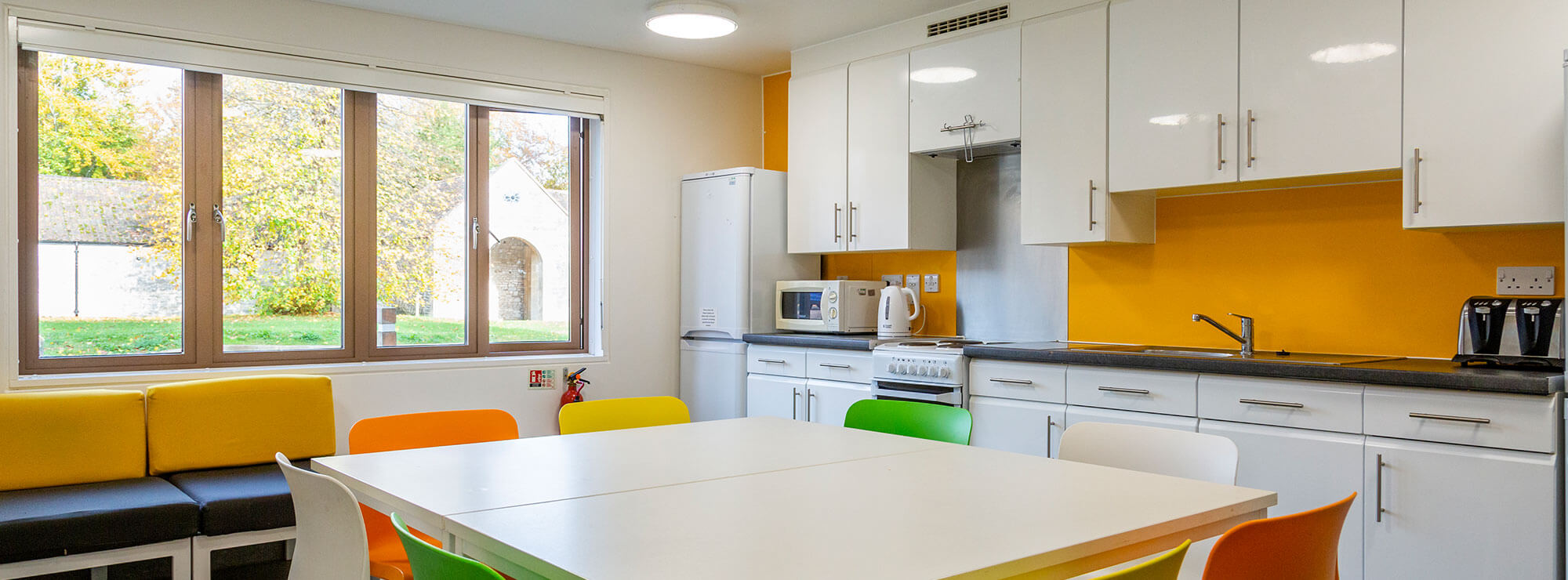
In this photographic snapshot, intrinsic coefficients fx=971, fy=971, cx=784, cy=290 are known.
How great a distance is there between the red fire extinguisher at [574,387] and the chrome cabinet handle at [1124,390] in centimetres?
261

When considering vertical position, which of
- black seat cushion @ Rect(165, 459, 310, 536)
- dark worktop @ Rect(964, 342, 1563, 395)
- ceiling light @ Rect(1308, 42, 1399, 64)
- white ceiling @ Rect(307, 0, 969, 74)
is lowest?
black seat cushion @ Rect(165, 459, 310, 536)

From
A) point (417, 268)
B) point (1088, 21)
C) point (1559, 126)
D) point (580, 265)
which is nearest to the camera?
point (1559, 126)

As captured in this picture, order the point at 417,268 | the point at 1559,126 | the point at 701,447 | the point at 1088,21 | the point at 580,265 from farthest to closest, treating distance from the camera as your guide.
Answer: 1. the point at 580,265
2. the point at 417,268
3. the point at 1088,21
4. the point at 1559,126
5. the point at 701,447

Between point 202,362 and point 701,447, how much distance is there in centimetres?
282

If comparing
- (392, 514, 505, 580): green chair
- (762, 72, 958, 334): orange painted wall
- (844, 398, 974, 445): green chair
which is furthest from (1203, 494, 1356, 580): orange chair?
(762, 72, 958, 334): orange painted wall

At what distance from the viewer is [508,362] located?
4.80m

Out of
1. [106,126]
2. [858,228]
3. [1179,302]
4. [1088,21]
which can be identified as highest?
[1088,21]

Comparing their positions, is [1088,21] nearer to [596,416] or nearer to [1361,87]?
[1361,87]

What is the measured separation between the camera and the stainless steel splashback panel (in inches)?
172

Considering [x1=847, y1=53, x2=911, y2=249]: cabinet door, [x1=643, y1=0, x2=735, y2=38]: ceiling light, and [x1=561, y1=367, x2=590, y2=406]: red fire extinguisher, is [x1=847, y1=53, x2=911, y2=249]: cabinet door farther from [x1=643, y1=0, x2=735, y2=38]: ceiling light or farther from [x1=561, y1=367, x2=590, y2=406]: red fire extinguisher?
[x1=561, y1=367, x2=590, y2=406]: red fire extinguisher

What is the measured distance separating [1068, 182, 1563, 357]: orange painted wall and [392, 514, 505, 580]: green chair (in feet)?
10.9

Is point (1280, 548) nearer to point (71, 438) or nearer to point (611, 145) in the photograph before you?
point (71, 438)

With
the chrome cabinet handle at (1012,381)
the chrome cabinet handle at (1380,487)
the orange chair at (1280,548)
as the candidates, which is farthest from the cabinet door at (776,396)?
the orange chair at (1280,548)

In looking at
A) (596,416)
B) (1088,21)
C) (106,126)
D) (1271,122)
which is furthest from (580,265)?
(1271,122)
